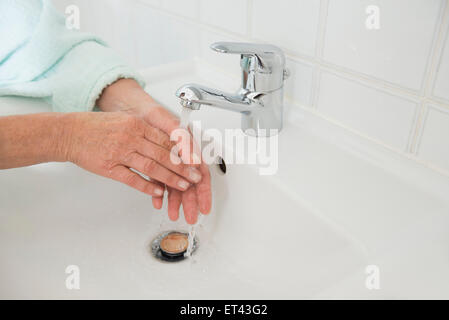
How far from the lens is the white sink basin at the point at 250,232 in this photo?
15.3 inches

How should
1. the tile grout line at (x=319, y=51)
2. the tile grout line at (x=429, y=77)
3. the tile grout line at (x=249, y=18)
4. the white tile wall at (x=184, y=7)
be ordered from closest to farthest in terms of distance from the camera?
1. the tile grout line at (x=429, y=77)
2. the tile grout line at (x=319, y=51)
3. the tile grout line at (x=249, y=18)
4. the white tile wall at (x=184, y=7)

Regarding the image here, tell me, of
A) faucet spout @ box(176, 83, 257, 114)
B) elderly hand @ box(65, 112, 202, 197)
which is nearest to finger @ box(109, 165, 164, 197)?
elderly hand @ box(65, 112, 202, 197)

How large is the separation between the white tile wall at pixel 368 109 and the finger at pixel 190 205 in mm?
201

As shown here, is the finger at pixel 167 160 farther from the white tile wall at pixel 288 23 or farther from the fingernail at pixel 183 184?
the white tile wall at pixel 288 23

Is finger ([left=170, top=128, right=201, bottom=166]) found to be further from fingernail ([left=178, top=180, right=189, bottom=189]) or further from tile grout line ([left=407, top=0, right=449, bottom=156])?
tile grout line ([left=407, top=0, right=449, bottom=156])

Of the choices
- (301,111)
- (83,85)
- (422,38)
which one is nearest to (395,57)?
(422,38)

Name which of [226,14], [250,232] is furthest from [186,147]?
[226,14]

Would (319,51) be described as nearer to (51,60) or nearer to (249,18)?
(249,18)

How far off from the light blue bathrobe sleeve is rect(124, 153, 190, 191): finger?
172 millimetres

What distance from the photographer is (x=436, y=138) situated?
16.7 inches

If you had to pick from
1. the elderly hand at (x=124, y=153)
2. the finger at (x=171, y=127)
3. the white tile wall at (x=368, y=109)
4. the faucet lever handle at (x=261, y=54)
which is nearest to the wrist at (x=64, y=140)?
the elderly hand at (x=124, y=153)

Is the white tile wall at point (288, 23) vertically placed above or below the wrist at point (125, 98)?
above
